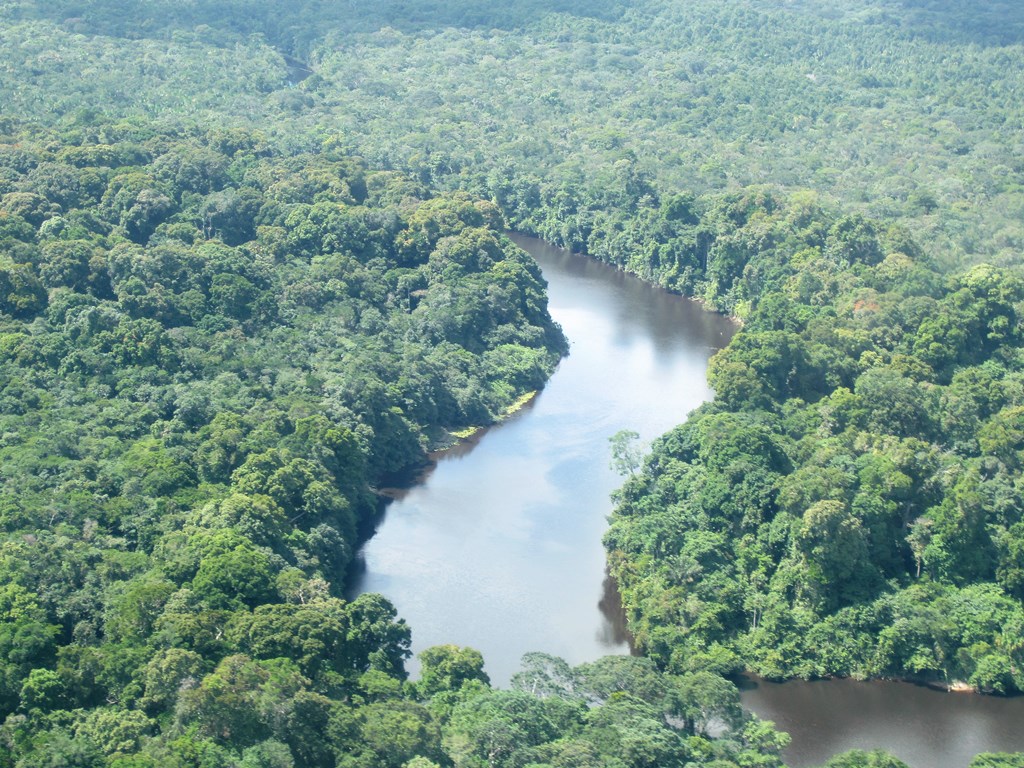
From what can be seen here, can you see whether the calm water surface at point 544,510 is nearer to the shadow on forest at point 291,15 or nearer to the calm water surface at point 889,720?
the calm water surface at point 889,720

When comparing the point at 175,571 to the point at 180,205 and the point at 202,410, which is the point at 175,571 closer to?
the point at 202,410

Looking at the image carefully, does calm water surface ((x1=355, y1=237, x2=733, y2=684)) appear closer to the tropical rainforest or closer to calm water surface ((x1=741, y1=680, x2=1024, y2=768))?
the tropical rainforest

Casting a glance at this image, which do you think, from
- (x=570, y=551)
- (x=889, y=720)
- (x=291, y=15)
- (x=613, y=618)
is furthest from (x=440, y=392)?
(x=291, y=15)

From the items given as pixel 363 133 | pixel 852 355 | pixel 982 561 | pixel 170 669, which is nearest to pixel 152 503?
pixel 170 669

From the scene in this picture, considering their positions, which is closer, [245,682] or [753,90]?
[245,682]

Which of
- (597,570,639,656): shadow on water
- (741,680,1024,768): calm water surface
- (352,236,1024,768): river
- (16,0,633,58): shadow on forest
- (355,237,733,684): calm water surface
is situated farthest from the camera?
(16,0,633,58): shadow on forest

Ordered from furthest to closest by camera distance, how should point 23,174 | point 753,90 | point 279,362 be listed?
point 753,90 → point 23,174 → point 279,362

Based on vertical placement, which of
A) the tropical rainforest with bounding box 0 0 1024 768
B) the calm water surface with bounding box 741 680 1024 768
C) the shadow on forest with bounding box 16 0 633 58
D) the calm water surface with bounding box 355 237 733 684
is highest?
the shadow on forest with bounding box 16 0 633 58

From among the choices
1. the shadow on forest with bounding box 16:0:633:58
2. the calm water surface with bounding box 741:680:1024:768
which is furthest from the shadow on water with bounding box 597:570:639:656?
the shadow on forest with bounding box 16:0:633:58
